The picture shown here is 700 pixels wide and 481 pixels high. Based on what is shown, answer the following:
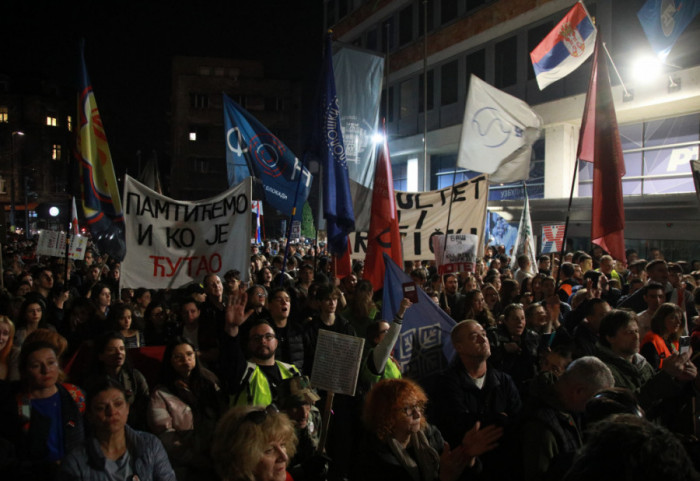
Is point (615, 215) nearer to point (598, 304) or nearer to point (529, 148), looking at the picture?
point (598, 304)

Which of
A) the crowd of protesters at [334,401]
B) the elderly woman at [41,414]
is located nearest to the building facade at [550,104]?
the crowd of protesters at [334,401]

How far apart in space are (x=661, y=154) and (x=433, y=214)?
12687mm

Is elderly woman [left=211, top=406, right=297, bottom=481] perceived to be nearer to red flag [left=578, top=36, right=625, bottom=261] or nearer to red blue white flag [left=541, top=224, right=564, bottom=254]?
red flag [left=578, top=36, right=625, bottom=261]

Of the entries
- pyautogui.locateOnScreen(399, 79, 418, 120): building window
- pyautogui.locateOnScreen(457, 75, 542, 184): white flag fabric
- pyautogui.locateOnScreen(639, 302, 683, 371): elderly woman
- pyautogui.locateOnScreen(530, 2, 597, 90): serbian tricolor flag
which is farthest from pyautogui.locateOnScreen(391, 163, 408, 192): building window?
pyautogui.locateOnScreen(639, 302, 683, 371): elderly woman

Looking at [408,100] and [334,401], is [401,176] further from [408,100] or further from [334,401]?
[334,401]

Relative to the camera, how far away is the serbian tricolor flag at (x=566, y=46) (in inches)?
455

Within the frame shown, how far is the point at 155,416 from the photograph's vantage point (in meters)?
3.87

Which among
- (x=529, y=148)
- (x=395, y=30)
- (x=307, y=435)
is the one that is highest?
(x=395, y=30)

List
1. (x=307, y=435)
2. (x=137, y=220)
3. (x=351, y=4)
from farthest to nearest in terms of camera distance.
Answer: (x=351, y=4), (x=137, y=220), (x=307, y=435)

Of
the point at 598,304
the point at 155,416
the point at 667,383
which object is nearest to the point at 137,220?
the point at 155,416

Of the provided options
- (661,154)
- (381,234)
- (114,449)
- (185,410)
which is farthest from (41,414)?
(661,154)

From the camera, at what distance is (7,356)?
4.79 meters

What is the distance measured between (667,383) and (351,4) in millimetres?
35309

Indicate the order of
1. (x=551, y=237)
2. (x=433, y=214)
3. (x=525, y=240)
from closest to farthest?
(x=433, y=214)
(x=525, y=240)
(x=551, y=237)
